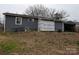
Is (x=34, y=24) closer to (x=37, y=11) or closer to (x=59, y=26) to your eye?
(x=37, y=11)

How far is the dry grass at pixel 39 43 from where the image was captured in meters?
3.19

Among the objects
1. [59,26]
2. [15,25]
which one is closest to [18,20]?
[15,25]

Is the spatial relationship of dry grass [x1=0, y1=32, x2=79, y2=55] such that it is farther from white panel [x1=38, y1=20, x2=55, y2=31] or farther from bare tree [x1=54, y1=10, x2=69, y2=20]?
bare tree [x1=54, y1=10, x2=69, y2=20]

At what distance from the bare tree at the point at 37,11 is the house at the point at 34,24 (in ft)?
0.27

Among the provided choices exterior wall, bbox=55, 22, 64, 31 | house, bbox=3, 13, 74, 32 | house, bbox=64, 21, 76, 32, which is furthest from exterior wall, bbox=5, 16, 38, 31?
house, bbox=64, 21, 76, 32

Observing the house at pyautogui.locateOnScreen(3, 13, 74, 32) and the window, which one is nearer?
the house at pyautogui.locateOnScreen(3, 13, 74, 32)

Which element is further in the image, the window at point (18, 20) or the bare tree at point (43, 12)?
the window at point (18, 20)

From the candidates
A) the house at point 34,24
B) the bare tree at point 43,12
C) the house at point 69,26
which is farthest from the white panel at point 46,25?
the house at point 69,26

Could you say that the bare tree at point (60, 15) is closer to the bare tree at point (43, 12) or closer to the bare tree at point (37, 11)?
the bare tree at point (43, 12)

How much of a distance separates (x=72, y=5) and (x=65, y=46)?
0.88m

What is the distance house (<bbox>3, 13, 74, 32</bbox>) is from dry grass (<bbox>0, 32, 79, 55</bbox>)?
0.11 meters

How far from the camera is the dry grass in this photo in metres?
3.19

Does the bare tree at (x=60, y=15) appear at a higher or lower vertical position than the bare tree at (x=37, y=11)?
lower
